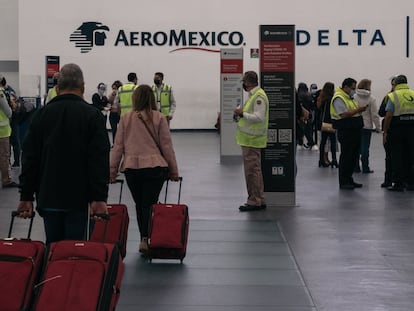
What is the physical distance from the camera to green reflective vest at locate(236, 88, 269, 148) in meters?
12.8

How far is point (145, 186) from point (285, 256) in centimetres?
161

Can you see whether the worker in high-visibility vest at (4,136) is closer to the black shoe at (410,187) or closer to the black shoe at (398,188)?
the black shoe at (398,188)

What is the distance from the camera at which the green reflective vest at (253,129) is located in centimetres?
1275

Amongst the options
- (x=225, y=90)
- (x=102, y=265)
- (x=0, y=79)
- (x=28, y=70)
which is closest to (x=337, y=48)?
(x=28, y=70)

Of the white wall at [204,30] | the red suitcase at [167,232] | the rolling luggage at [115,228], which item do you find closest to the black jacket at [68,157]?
the rolling luggage at [115,228]

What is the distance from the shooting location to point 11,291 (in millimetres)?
5957

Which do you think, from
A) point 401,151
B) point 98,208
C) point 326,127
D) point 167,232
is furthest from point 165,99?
point 98,208

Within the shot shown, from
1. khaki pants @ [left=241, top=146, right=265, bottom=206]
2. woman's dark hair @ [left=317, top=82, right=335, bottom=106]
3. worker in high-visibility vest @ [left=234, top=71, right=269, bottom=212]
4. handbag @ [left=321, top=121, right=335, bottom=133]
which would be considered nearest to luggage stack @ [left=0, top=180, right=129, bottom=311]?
worker in high-visibility vest @ [left=234, top=71, right=269, bottom=212]

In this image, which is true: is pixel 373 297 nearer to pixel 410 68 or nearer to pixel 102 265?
pixel 102 265

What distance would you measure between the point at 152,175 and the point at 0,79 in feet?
24.3

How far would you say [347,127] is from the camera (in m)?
15.6

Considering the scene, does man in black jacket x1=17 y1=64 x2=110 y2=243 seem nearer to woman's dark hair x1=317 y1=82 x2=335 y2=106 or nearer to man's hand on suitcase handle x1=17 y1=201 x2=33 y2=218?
man's hand on suitcase handle x1=17 y1=201 x2=33 y2=218

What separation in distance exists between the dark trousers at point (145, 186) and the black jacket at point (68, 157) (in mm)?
2615

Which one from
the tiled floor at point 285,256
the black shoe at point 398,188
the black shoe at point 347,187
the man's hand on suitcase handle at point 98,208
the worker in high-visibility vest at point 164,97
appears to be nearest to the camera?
the man's hand on suitcase handle at point 98,208
